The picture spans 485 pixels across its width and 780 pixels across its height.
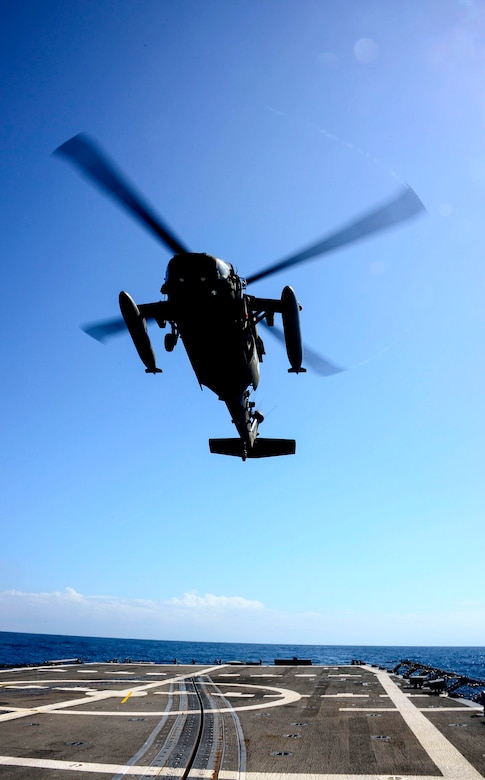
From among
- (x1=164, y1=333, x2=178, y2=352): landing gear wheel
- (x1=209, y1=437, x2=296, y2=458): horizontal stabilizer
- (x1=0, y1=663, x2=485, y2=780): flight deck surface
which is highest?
(x1=164, y1=333, x2=178, y2=352): landing gear wheel

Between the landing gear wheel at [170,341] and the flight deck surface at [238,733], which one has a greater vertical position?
the landing gear wheel at [170,341]

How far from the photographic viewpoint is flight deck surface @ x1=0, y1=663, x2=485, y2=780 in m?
10.4

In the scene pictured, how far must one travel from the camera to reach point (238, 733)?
44.9 feet

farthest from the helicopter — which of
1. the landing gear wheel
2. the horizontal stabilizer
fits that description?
the horizontal stabilizer

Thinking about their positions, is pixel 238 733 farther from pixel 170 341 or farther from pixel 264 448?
pixel 170 341

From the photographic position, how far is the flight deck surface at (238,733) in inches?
411

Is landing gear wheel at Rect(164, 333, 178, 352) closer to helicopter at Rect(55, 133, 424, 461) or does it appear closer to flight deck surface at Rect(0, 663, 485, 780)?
helicopter at Rect(55, 133, 424, 461)

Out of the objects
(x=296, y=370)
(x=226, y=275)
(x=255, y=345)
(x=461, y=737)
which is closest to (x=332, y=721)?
(x=461, y=737)

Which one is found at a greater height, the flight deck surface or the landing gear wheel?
the landing gear wheel

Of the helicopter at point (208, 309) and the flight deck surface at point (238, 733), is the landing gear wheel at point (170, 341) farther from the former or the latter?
the flight deck surface at point (238, 733)

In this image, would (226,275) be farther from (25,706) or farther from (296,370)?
(25,706)

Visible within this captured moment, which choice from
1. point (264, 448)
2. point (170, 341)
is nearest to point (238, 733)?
point (264, 448)

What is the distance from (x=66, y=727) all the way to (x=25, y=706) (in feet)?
16.7

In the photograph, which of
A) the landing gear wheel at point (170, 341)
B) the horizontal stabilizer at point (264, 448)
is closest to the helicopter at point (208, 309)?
the landing gear wheel at point (170, 341)
